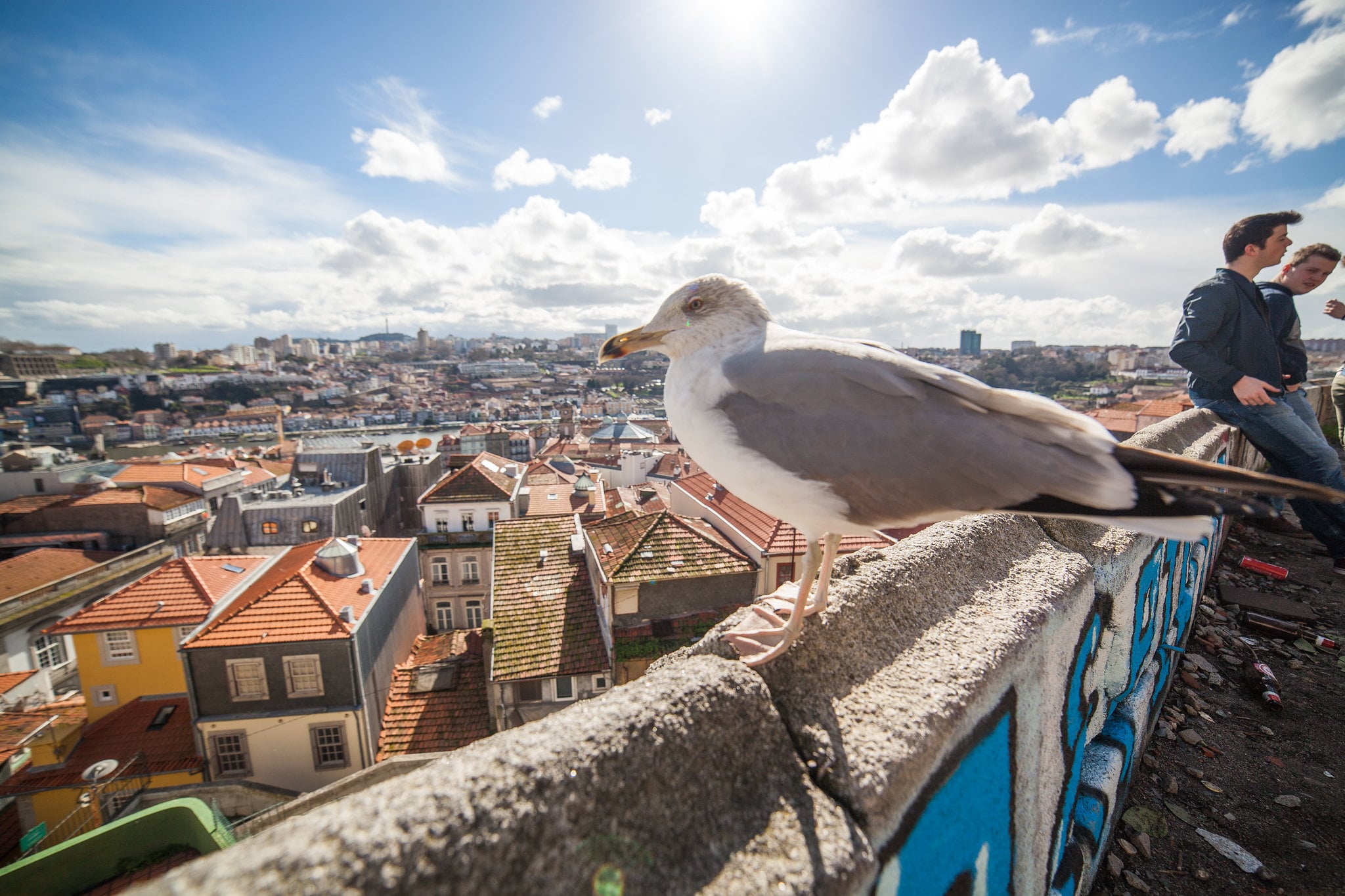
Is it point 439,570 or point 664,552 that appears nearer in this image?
point 664,552

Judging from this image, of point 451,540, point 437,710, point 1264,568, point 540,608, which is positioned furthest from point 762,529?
point 451,540

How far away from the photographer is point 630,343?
8.34 ft

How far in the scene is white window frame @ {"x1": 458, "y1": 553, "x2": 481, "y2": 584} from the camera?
22.4 meters

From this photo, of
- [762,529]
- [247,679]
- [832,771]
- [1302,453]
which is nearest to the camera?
[832,771]

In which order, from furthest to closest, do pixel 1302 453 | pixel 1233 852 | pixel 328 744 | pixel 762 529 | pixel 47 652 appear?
pixel 47 652 → pixel 762 529 → pixel 328 744 → pixel 1302 453 → pixel 1233 852

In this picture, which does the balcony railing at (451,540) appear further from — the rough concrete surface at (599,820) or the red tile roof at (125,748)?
the rough concrete surface at (599,820)

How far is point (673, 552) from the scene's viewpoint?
11688 millimetres

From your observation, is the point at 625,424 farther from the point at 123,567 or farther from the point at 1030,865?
the point at 1030,865

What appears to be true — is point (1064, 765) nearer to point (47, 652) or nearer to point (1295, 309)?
point (1295, 309)

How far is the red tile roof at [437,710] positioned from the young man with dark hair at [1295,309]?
12.0 metres

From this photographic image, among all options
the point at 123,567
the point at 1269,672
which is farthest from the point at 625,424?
the point at 1269,672

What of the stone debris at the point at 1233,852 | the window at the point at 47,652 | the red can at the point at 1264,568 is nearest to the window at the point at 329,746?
the stone debris at the point at 1233,852

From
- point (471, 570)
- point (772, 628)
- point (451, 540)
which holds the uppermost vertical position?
point (772, 628)

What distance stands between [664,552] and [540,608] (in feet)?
10.1
